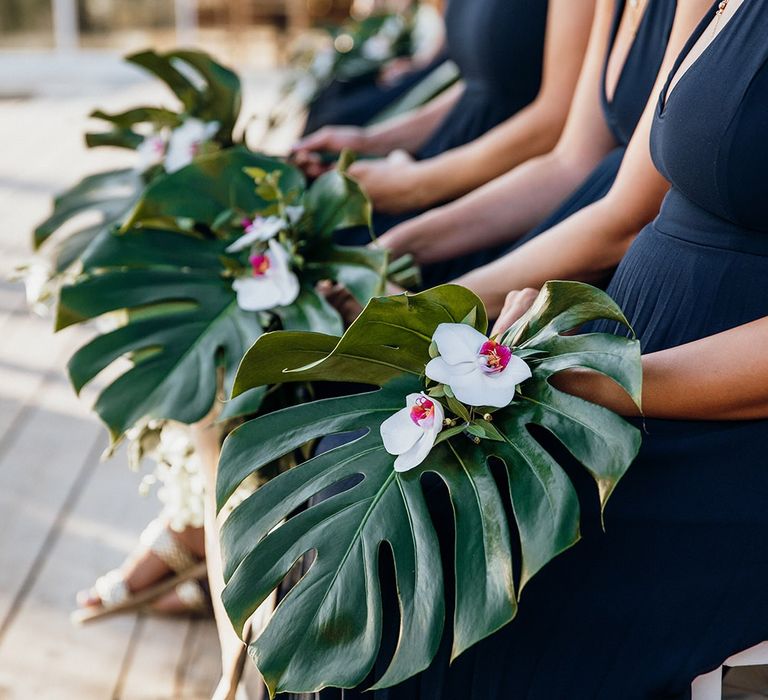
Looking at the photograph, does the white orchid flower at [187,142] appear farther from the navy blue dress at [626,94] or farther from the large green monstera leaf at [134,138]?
the navy blue dress at [626,94]

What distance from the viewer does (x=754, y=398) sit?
3.33 ft

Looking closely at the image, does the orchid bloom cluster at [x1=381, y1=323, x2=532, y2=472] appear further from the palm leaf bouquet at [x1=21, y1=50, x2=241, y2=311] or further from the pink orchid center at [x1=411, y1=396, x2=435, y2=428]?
the palm leaf bouquet at [x1=21, y1=50, x2=241, y2=311]

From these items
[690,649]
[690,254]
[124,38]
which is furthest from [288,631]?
[124,38]

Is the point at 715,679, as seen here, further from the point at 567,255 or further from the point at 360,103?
the point at 360,103

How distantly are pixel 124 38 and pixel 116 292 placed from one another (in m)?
9.02

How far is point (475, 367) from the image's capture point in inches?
36.8

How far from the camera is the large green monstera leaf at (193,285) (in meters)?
1.24

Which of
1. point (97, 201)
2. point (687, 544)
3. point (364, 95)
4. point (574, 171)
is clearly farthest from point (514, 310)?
point (364, 95)

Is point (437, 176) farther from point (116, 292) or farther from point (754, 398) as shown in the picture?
point (754, 398)

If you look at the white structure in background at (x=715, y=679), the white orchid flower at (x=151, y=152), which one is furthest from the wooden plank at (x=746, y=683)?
the white orchid flower at (x=151, y=152)

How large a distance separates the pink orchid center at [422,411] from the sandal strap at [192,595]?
99 centimetres

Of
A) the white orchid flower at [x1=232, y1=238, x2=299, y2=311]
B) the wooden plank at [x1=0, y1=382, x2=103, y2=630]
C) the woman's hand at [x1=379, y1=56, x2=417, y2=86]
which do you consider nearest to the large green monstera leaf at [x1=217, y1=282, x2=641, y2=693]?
the white orchid flower at [x1=232, y1=238, x2=299, y2=311]

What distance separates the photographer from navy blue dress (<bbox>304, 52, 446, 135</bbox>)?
294cm

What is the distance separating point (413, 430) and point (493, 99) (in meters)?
1.25
